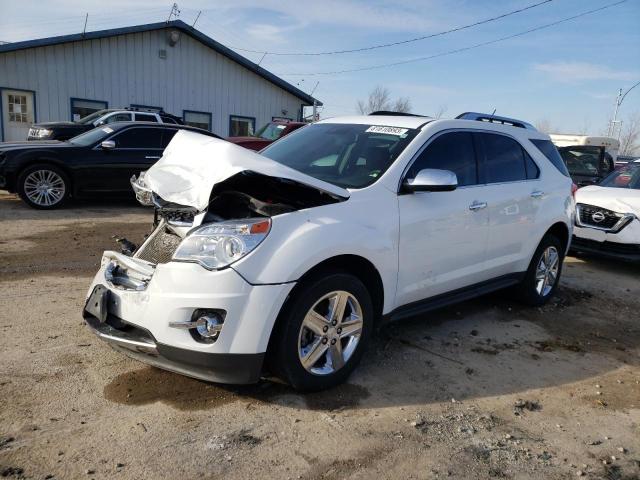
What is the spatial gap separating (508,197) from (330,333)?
2.38 metres

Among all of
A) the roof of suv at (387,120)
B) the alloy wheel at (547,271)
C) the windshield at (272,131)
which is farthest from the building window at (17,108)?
the alloy wheel at (547,271)

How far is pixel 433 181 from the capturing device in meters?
3.64

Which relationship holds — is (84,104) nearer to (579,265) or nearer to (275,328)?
(579,265)

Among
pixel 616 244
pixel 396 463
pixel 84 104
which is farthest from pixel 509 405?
pixel 84 104

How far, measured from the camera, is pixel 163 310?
2.97 meters

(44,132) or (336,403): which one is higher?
(44,132)

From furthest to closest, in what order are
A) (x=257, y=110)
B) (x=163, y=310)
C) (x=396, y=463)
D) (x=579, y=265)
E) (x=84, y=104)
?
(x=257, y=110)
(x=84, y=104)
(x=579, y=265)
(x=163, y=310)
(x=396, y=463)

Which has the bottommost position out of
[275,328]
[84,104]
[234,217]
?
[275,328]

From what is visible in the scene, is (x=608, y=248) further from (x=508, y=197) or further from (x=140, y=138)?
(x=140, y=138)

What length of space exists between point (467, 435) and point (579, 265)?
599 cm

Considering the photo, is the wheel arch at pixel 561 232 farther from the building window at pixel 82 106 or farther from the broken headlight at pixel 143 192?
the building window at pixel 82 106

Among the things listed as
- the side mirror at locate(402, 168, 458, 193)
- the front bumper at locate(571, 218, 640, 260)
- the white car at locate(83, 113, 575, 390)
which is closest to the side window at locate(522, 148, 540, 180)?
the white car at locate(83, 113, 575, 390)

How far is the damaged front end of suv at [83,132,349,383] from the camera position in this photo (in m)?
2.92

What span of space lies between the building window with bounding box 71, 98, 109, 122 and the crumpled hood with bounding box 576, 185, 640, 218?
17.2m
